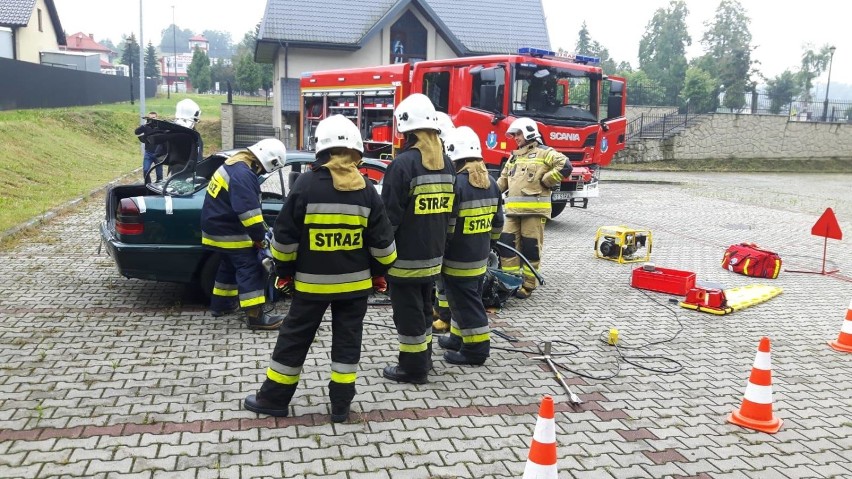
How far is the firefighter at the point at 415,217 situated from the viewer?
189 inches

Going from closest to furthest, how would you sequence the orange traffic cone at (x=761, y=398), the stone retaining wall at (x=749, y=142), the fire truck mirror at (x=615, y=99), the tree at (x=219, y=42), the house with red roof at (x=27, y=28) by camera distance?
the orange traffic cone at (x=761, y=398)
the fire truck mirror at (x=615, y=99)
the stone retaining wall at (x=749, y=142)
the house with red roof at (x=27, y=28)
the tree at (x=219, y=42)

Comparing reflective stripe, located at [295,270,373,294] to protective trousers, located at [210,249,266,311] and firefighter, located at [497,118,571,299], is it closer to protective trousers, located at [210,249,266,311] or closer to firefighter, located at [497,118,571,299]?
protective trousers, located at [210,249,266,311]

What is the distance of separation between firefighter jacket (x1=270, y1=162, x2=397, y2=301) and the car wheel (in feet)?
8.17

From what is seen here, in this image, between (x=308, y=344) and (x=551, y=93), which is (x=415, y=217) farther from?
(x=551, y=93)

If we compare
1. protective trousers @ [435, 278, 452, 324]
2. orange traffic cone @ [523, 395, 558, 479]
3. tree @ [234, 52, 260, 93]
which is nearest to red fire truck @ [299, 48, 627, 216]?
protective trousers @ [435, 278, 452, 324]

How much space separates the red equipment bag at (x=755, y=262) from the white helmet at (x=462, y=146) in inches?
214

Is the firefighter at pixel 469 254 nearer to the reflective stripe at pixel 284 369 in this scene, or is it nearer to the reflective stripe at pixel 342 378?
the reflective stripe at pixel 342 378

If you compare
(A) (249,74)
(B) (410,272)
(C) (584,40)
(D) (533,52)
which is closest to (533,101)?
(D) (533,52)

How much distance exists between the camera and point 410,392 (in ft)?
15.9

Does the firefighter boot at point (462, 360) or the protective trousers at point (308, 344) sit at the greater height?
the protective trousers at point (308, 344)

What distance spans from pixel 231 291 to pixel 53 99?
24692mm

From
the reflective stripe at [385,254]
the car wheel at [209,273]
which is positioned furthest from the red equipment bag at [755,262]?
the car wheel at [209,273]

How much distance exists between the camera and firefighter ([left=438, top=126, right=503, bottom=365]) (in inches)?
209

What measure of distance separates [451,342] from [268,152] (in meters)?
2.22
